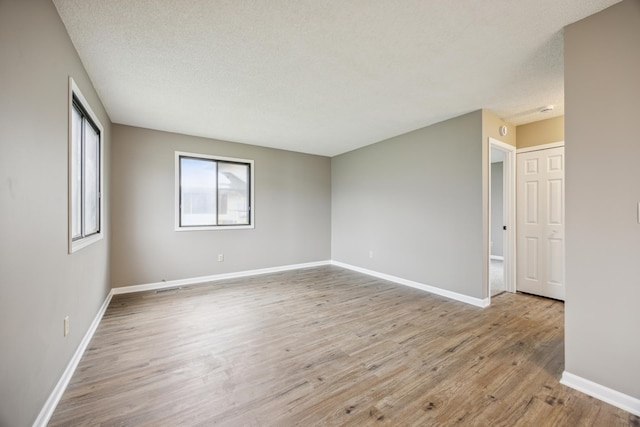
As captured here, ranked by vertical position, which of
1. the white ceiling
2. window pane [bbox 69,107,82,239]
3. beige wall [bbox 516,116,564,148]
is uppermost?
the white ceiling

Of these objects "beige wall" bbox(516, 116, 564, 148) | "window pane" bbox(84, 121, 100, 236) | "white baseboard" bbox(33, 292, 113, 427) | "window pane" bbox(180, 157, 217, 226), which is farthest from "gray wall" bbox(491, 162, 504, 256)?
"window pane" bbox(84, 121, 100, 236)

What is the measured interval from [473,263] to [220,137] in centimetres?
447

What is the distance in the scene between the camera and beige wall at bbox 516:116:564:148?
137 inches

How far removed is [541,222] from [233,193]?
16.6 feet

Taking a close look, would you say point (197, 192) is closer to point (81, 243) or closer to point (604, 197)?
point (81, 243)

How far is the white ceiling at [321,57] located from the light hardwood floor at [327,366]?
2.58 meters

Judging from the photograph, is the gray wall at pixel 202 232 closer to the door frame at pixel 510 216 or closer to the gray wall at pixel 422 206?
the gray wall at pixel 422 206

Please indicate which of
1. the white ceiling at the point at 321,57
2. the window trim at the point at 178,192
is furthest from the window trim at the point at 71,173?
the window trim at the point at 178,192

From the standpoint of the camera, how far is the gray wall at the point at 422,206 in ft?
11.0

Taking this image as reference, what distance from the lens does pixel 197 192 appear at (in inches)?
176

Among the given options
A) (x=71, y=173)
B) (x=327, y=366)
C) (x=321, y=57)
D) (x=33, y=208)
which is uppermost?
(x=321, y=57)

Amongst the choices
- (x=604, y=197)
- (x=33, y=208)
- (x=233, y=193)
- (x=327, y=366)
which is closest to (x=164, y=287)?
(x=233, y=193)

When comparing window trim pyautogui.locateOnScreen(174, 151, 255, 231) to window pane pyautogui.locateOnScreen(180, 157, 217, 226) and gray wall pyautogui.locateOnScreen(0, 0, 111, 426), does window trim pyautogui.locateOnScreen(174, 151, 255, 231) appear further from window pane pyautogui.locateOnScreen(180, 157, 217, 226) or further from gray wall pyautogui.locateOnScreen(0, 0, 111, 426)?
gray wall pyautogui.locateOnScreen(0, 0, 111, 426)

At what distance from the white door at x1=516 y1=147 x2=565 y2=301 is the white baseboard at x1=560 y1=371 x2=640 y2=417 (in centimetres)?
226
